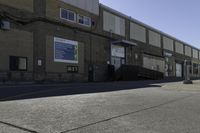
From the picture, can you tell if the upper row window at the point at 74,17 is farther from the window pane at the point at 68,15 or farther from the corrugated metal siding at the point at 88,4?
the corrugated metal siding at the point at 88,4

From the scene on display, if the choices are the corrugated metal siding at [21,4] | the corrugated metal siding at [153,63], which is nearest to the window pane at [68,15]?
the corrugated metal siding at [21,4]

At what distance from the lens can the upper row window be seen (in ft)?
118

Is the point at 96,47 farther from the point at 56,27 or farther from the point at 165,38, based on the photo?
the point at 165,38

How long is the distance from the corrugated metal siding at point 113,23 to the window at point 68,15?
783cm

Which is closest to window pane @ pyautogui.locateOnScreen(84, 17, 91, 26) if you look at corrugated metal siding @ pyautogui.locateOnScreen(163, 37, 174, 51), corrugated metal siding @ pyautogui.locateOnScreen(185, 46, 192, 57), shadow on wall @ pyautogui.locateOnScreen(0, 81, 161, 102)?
shadow on wall @ pyautogui.locateOnScreen(0, 81, 161, 102)

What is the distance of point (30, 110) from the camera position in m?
8.52

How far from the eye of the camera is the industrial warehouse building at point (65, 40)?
95.4 feet

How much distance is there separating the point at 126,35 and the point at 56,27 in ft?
60.9

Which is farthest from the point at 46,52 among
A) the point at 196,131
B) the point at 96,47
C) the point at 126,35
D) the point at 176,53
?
the point at 176,53

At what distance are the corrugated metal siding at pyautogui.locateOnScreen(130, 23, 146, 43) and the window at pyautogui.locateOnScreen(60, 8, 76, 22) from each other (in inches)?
678

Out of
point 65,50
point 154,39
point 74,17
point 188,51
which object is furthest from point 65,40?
point 188,51

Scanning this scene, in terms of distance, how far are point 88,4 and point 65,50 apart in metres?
8.74

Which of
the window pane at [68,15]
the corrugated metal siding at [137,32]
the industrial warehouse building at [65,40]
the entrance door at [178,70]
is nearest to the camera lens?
the industrial warehouse building at [65,40]

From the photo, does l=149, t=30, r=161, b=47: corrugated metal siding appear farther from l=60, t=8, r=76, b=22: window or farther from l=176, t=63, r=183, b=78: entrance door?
l=60, t=8, r=76, b=22: window
